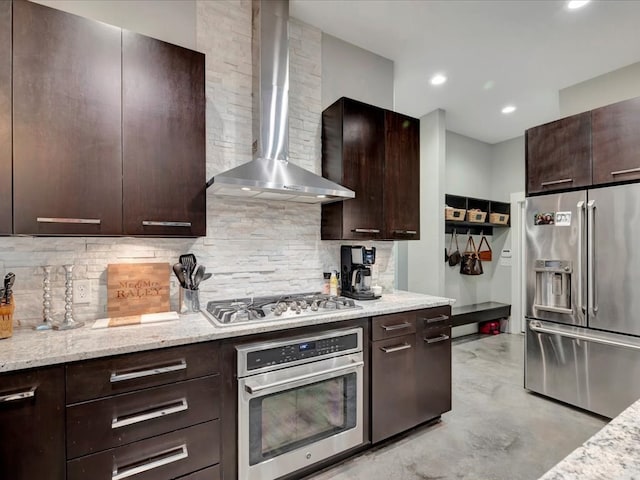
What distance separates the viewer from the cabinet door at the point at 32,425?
3.94 feet

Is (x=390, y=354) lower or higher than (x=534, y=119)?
lower

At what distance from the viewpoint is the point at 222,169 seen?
2.27 meters

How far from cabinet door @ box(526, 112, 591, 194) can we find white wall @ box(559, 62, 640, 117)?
3.03 ft

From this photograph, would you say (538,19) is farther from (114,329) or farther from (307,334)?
(114,329)

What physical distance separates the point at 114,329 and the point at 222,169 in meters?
1.20

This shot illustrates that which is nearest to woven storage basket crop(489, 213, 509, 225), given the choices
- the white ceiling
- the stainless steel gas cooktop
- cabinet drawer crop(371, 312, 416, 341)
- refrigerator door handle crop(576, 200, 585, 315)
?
the white ceiling

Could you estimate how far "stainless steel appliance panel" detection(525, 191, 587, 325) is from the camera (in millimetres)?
2662

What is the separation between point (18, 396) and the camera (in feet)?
3.97

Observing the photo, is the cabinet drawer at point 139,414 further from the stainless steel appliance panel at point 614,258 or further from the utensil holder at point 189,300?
the stainless steel appliance panel at point 614,258

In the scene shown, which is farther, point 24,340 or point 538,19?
point 538,19

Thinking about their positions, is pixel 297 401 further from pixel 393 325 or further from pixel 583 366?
pixel 583 366

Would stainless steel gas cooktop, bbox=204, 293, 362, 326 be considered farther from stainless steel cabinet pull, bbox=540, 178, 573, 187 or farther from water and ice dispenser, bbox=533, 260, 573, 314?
stainless steel cabinet pull, bbox=540, 178, 573, 187

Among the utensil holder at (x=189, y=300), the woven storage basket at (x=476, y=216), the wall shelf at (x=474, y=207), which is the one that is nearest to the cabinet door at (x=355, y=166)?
the utensil holder at (x=189, y=300)

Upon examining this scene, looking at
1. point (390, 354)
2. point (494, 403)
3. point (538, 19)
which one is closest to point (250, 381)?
point (390, 354)
